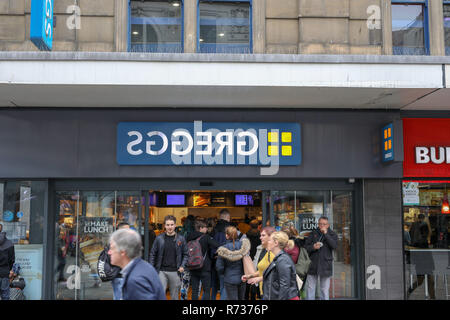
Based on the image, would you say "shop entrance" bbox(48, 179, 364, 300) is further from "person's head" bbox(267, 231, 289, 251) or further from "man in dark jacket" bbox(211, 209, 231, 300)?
"person's head" bbox(267, 231, 289, 251)

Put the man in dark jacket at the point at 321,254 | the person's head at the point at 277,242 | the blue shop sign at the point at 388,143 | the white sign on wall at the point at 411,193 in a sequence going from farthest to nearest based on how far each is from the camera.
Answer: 1. the white sign on wall at the point at 411,193
2. the blue shop sign at the point at 388,143
3. the man in dark jacket at the point at 321,254
4. the person's head at the point at 277,242

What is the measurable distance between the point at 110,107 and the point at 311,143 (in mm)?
4428

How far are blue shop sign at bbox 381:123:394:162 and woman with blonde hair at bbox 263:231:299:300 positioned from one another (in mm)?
4424

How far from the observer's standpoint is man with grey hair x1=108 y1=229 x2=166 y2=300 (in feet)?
13.4

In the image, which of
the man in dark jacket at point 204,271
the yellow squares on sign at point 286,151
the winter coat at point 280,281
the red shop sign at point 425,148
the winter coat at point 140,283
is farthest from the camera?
the red shop sign at point 425,148

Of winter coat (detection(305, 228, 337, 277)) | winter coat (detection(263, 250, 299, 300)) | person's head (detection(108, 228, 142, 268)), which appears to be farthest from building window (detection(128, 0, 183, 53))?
person's head (detection(108, 228, 142, 268))

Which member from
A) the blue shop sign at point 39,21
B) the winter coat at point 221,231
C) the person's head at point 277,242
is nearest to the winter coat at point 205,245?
the winter coat at point 221,231

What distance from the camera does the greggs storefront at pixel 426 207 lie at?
10.2m

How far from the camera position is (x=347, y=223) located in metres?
10.5

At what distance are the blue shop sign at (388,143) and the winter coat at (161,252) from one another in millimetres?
4554

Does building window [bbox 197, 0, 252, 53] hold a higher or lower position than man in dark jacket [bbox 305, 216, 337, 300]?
higher

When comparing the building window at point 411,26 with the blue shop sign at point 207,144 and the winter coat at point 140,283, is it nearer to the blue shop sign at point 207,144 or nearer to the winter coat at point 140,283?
the blue shop sign at point 207,144

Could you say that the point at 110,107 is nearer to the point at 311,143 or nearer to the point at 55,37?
the point at 55,37

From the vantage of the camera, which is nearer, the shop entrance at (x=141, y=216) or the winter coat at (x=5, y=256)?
the winter coat at (x=5, y=256)
